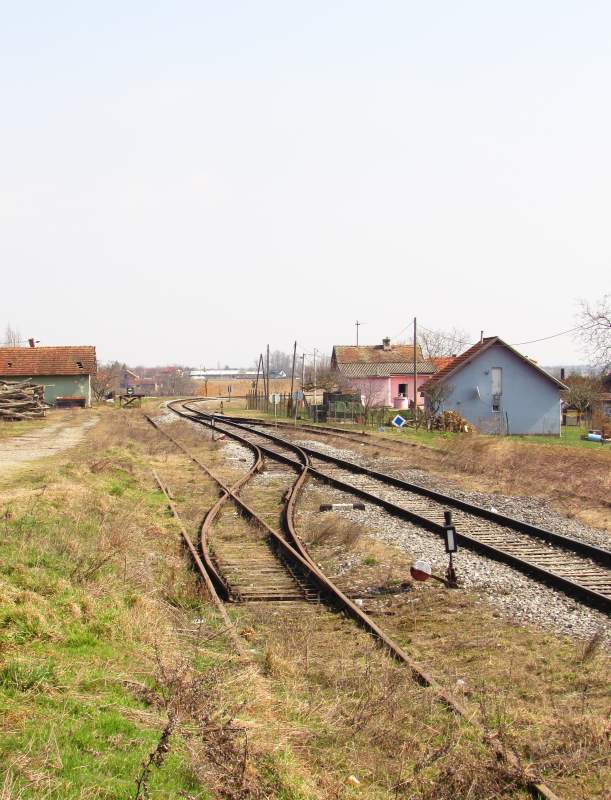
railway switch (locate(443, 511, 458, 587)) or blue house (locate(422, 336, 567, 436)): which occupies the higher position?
blue house (locate(422, 336, 567, 436))

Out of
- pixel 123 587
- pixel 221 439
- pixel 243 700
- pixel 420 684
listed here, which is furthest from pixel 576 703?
pixel 221 439

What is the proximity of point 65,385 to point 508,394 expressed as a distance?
103 ft

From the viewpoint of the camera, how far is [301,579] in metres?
10.7

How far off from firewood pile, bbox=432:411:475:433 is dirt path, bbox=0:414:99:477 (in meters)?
16.8

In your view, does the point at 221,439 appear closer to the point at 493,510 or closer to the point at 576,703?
the point at 493,510

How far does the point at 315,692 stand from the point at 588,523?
9.60 meters

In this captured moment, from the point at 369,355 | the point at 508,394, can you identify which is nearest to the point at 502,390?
the point at 508,394

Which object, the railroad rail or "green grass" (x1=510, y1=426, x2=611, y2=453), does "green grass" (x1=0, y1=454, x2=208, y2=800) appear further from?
"green grass" (x1=510, y1=426, x2=611, y2=453)

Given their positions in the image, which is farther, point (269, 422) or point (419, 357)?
point (419, 357)

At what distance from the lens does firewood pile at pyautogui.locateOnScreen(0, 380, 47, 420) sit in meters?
40.1

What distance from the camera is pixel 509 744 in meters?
5.52

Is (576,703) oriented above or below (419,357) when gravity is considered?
below

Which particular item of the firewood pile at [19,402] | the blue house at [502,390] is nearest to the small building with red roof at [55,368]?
the firewood pile at [19,402]

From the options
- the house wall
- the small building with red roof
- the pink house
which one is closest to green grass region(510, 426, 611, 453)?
the house wall
